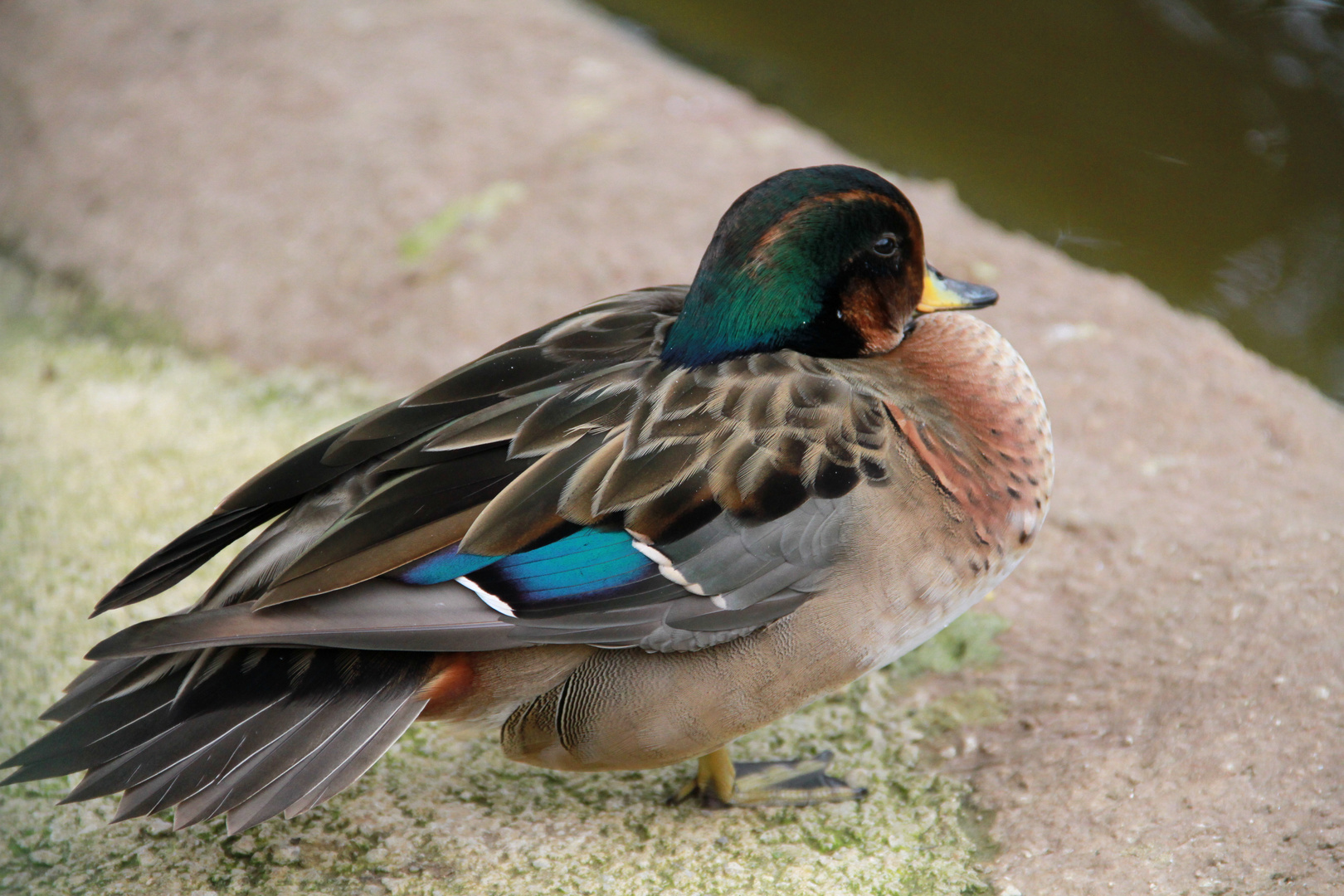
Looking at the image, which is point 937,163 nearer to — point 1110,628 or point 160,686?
point 1110,628

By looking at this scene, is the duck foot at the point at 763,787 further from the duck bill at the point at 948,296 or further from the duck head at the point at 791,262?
the duck bill at the point at 948,296

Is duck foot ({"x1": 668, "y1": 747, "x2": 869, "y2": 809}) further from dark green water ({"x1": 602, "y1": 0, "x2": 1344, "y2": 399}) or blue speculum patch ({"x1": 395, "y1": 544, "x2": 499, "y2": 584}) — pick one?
dark green water ({"x1": 602, "y1": 0, "x2": 1344, "y2": 399})

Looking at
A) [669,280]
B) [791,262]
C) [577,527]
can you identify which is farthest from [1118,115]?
[577,527]

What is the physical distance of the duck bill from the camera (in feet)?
9.20

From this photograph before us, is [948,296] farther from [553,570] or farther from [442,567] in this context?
[442,567]

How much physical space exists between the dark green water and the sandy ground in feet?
2.85

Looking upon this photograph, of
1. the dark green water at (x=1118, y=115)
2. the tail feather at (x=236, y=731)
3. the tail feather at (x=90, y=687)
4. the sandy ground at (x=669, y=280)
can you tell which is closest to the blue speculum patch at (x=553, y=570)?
the tail feather at (x=236, y=731)

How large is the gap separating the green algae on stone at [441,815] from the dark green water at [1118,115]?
295cm

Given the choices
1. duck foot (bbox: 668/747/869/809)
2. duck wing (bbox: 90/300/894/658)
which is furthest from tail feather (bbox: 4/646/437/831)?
duck foot (bbox: 668/747/869/809)

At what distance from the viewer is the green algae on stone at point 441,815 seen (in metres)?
2.45

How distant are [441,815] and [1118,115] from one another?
537cm

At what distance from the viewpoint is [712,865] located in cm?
253

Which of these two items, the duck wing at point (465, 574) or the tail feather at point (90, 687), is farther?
the tail feather at point (90, 687)

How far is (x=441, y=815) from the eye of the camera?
8.65 ft
